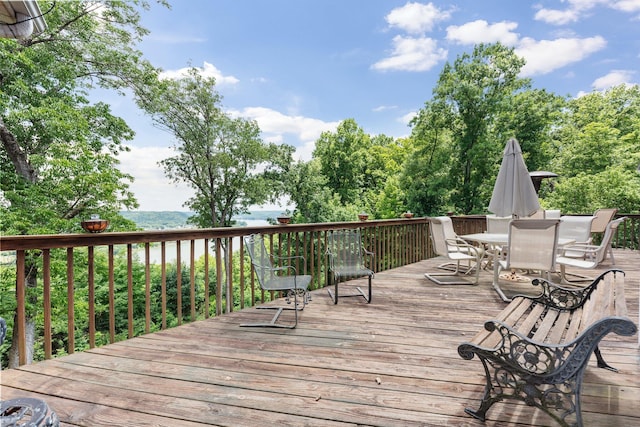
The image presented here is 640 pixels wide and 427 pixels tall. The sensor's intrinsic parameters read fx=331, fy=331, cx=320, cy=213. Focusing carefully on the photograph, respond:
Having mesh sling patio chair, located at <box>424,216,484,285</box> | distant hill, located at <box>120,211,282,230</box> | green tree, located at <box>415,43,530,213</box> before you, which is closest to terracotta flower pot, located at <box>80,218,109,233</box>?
mesh sling patio chair, located at <box>424,216,484,285</box>

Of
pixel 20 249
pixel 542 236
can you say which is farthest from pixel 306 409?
pixel 542 236

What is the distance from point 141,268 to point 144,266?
32.8ft

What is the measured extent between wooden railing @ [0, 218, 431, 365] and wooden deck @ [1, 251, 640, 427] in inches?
12.6

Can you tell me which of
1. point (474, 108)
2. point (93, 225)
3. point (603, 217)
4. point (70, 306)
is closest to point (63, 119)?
point (93, 225)

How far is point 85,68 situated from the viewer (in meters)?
10.6

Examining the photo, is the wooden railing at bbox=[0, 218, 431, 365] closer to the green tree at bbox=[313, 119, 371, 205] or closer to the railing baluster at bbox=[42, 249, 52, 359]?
the railing baluster at bbox=[42, 249, 52, 359]

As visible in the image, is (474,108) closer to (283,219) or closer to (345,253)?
(345,253)

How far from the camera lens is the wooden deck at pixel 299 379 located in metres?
1.73

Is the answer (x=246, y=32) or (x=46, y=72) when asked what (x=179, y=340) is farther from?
(x=246, y=32)

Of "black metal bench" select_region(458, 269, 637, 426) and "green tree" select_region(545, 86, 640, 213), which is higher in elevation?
"green tree" select_region(545, 86, 640, 213)

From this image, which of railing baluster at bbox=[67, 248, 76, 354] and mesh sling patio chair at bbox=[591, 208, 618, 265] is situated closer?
railing baluster at bbox=[67, 248, 76, 354]

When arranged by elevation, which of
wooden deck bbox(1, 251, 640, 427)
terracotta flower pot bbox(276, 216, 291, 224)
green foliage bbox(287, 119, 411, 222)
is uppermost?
green foliage bbox(287, 119, 411, 222)

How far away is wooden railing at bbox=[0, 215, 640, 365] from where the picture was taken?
2424mm

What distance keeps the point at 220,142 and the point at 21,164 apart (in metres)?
8.87
